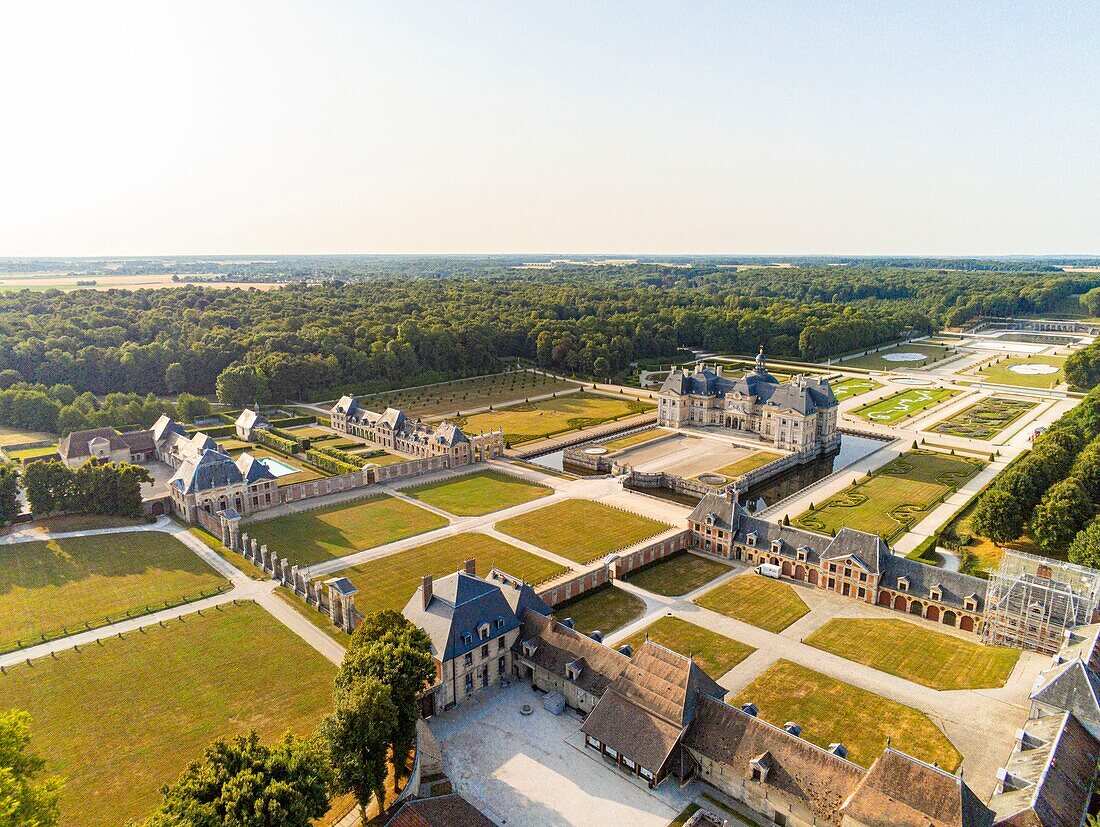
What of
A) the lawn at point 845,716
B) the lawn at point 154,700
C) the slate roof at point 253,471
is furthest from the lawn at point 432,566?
the slate roof at point 253,471

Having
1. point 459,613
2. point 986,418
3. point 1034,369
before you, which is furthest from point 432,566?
point 1034,369

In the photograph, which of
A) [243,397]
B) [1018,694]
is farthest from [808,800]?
[243,397]

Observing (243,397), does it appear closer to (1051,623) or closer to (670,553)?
(670,553)

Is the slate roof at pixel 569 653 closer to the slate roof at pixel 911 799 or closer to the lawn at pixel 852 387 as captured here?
the slate roof at pixel 911 799

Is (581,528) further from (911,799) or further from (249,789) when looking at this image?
(249,789)

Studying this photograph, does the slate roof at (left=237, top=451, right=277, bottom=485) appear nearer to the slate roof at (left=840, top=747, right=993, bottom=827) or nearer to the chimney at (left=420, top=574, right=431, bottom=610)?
the chimney at (left=420, top=574, right=431, bottom=610)

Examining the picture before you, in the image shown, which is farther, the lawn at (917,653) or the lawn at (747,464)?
the lawn at (747,464)

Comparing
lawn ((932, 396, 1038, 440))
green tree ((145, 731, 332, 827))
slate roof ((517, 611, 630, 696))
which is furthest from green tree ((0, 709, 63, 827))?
lawn ((932, 396, 1038, 440))

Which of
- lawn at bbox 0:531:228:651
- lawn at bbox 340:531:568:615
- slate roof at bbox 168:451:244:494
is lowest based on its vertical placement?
lawn at bbox 0:531:228:651
